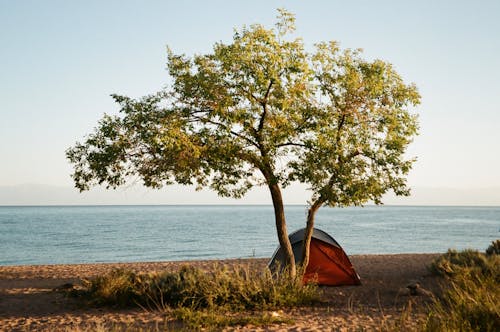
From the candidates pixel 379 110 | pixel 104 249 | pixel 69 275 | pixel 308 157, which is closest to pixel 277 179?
pixel 308 157

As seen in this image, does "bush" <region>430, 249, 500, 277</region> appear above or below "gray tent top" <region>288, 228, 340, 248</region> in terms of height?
below

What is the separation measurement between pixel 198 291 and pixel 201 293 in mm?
111

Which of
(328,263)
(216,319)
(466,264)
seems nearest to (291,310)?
(216,319)

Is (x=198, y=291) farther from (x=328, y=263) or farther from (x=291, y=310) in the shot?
(x=328, y=263)

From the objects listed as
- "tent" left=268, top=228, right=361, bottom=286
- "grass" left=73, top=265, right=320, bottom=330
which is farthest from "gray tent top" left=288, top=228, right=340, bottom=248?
"grass" left=73, top=265, right=320, bottom=330

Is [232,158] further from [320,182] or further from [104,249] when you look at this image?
[104,249]

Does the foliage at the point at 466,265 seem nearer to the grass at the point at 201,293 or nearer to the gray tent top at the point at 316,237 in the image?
the gray tent top at the point at 316,237

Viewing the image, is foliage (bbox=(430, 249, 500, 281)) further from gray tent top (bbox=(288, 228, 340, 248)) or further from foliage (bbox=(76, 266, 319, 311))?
foliage (bbox=(76, 266, 319, 311))

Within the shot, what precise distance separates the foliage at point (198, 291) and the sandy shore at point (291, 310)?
0.55m

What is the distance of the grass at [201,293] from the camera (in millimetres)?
11898

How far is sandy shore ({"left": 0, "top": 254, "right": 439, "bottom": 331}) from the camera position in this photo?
1041 cm

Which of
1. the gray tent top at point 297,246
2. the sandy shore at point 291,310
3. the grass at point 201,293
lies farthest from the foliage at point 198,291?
the gray tent top at point 297,246

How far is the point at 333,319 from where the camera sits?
10.9 m

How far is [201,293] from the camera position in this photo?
40.9 feet
